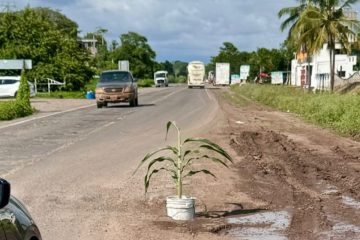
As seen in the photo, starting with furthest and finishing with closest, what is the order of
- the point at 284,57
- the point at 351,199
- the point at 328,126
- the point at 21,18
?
the point at 284,57, the point at 21,18, the point at 328,126, the point at 351,199

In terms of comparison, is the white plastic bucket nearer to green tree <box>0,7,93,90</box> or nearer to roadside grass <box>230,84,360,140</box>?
roadside grass <box>230,84,360,140</box>

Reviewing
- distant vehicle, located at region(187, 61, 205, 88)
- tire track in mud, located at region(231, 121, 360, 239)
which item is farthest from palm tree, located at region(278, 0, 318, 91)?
tire track in mud, located at region(231, 121, 360, 239)

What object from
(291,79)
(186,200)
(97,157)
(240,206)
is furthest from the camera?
(291,79)

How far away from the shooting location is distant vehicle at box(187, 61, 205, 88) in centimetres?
7950

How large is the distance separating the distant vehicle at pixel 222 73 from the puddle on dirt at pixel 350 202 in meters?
86.3

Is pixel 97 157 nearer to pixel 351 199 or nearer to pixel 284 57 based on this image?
pixel 351 199

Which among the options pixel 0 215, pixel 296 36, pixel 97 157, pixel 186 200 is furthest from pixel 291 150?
pixel 296 36

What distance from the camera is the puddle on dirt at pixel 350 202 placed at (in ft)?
28.3

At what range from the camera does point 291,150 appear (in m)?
14.7

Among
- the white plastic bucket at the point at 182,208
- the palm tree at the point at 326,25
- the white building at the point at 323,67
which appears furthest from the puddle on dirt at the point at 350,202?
the white building at the point at 323,67

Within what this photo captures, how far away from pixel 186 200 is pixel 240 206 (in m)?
1.22

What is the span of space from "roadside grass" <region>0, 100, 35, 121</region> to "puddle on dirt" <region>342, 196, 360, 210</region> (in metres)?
18.4

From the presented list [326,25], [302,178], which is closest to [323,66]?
[326,25]

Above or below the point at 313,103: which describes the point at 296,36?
above
